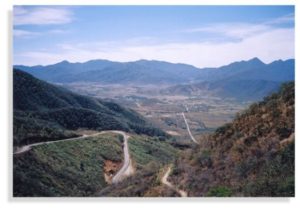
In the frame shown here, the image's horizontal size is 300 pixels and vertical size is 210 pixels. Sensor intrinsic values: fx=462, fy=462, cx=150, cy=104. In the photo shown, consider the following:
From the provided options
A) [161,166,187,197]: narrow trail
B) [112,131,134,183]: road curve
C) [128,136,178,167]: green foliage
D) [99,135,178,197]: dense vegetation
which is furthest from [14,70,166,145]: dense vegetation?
[161,166,187,197]: narrow trail

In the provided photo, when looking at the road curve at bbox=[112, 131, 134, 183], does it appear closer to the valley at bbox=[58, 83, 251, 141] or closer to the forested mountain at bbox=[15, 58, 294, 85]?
the valley at bbox=[58, 83, 251, 141]

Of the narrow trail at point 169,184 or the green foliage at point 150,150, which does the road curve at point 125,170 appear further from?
the narrow trail at point 169,184

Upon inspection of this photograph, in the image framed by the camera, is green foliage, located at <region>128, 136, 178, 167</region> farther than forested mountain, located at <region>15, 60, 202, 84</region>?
Yes

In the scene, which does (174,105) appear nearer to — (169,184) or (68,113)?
(169,184)

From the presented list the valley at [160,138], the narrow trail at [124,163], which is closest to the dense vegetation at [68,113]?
the valley at [160,138]

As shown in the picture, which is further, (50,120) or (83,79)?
(50,120)
